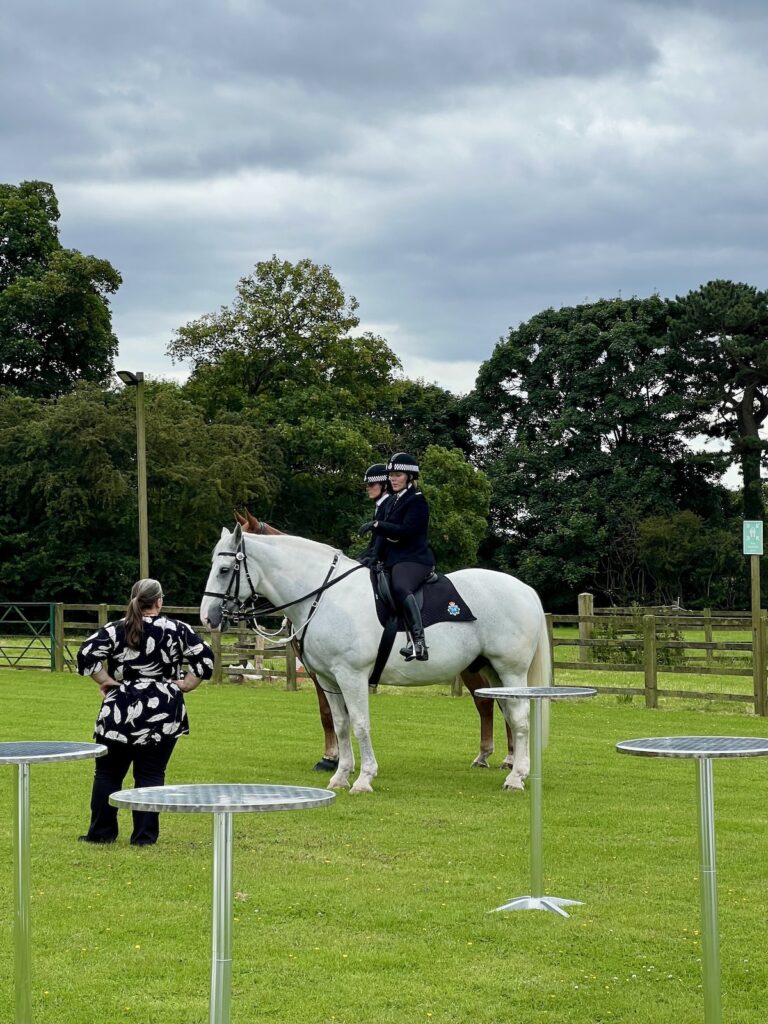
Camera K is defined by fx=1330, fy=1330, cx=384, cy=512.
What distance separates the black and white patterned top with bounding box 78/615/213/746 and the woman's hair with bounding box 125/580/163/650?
0.06 metres

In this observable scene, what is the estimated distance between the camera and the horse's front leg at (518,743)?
1262cm

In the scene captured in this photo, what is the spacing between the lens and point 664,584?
59.3 meters

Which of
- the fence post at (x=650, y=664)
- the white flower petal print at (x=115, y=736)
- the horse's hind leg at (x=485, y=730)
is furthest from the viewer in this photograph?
the fence post at (x=650, y=664)

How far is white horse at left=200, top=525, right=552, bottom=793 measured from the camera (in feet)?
41.5

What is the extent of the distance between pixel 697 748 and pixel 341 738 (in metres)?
8.02

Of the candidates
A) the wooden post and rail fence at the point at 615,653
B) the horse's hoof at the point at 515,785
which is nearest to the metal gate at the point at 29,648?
the wooden post and rail fence at the point at 615,653

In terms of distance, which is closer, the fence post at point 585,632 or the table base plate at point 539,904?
the table base plate at point 539,904

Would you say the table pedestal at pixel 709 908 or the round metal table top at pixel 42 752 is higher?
the round metal table top at pixel 42 752

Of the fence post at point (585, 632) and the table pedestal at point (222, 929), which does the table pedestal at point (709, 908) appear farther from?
the fence post at point (585, 632)

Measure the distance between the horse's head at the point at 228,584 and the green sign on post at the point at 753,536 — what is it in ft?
37.9

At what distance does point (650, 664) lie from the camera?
70.5ft

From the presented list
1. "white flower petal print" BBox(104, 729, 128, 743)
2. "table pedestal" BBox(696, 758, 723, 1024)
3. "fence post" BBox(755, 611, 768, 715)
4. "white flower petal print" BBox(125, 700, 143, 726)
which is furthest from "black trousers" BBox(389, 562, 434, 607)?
"fence post" BBox(755, 611, 768, 715)

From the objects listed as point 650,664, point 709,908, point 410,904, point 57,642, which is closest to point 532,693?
point 410,904

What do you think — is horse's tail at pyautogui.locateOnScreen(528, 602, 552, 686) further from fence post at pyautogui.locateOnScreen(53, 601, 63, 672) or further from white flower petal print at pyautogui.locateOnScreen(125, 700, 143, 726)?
fence post at pyautogui.locateOnScreen(53, 601, 63, 672)
